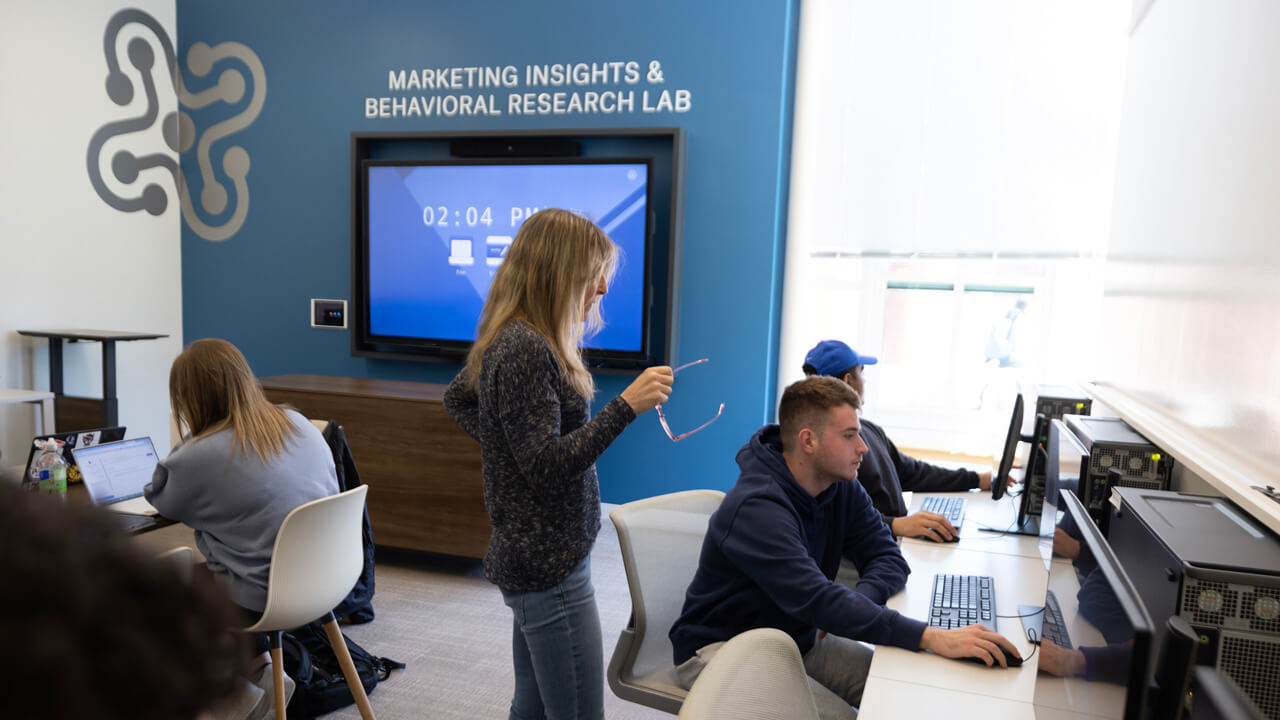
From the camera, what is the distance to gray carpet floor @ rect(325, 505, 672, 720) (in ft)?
8.95

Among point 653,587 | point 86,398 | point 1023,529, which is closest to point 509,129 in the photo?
point 86,398

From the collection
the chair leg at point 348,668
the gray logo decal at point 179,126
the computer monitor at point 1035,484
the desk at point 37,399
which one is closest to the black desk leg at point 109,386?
the desk at point 37,399

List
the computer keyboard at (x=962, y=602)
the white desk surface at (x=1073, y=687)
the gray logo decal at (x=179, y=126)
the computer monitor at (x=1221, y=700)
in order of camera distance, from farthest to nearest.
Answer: the gray logo decal at (x=179, y=126) < the computer keyboard at (x=962, y=602) < the white desk surface at (x=1073, y=687) < the computer monitor at (x=1221, y=700)

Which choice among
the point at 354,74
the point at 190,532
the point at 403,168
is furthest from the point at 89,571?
the point at 354,74

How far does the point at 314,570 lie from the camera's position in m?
2.26

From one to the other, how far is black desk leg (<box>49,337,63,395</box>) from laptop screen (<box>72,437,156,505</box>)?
2.80m

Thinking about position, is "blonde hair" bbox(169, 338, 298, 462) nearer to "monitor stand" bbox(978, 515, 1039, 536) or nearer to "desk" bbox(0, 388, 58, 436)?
"desk" bbox(0, 388, 58, 436)

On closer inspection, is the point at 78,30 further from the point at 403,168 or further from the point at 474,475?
the point at 474,475

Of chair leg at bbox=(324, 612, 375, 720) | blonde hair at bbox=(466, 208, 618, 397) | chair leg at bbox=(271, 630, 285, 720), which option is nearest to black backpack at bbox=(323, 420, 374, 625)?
chair leg at bbox=(324, 612, 375, 720)

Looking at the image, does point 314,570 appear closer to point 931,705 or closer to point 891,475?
point 931,705

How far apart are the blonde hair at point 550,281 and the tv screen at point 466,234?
2.57 m

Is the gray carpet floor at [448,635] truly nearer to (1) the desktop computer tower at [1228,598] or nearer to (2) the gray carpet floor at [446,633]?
(2) the gray carpet floor at [446,633]

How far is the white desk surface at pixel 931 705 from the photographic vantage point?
1.40 m

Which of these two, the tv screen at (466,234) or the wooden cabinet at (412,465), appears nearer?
the wooden cabinet at (412,465)
